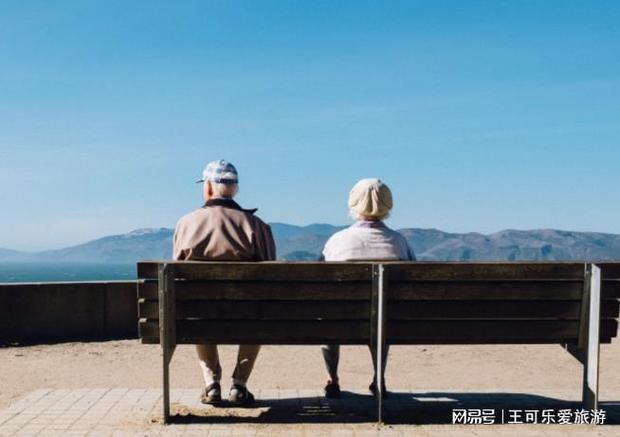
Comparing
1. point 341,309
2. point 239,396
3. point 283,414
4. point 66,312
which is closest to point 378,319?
point 341,309

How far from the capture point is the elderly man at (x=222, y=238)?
5.22 meters

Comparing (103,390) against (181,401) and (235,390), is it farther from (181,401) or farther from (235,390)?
(235,390)

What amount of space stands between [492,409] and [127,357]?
4.58 m

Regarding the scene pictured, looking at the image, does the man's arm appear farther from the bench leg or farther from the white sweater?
the bench leg

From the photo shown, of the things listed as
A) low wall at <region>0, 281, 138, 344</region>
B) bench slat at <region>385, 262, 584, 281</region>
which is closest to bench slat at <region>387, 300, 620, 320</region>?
bench slat at <region>385, 262, 584, 281</region>

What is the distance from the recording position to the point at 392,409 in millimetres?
5242

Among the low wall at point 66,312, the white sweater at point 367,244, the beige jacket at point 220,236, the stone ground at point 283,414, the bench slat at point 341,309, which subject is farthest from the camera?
the low wall at point 66,312

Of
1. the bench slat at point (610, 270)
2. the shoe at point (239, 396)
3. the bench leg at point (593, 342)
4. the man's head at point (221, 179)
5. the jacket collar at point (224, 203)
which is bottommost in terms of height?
the shoe at point (239, 396)

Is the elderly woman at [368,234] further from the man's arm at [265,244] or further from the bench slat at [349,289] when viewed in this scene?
the bench slat at [349,289]

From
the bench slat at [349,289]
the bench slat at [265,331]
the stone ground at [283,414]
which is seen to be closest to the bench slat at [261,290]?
the bench slat at [349,289]

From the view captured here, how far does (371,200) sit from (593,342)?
5.86 ft

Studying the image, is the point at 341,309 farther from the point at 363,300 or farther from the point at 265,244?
the point at 265,244

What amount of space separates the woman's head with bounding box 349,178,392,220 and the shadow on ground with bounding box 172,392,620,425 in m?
1.38

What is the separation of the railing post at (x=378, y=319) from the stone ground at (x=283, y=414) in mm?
Result: 279
